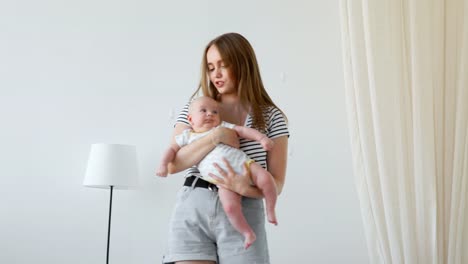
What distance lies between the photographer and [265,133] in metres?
1.57

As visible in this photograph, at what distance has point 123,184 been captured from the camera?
8.78ft

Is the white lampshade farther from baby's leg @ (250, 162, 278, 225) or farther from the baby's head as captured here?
baby's leg @ (250, 162, 278, 225)

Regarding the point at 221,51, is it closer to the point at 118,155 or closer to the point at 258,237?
the point at 258,237

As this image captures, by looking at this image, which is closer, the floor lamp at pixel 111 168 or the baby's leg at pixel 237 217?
the baby's leg at pixel 237 217

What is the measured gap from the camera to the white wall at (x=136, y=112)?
283 cm

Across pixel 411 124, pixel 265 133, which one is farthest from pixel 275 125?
pixel 411 124

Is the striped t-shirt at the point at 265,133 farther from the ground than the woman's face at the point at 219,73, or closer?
closer

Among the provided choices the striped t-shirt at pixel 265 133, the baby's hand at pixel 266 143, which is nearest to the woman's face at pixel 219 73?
the striped t-shirt at pixel 265 133

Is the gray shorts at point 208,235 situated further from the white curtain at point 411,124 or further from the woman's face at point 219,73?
the white curtain at point 411,124

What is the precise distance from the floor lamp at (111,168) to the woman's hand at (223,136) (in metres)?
1.30

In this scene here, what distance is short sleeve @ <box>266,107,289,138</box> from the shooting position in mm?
1581

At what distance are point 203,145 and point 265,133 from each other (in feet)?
0.61

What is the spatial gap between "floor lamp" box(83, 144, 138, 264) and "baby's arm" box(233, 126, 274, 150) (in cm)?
130

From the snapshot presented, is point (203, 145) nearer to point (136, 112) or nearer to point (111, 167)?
point (111, 167)
